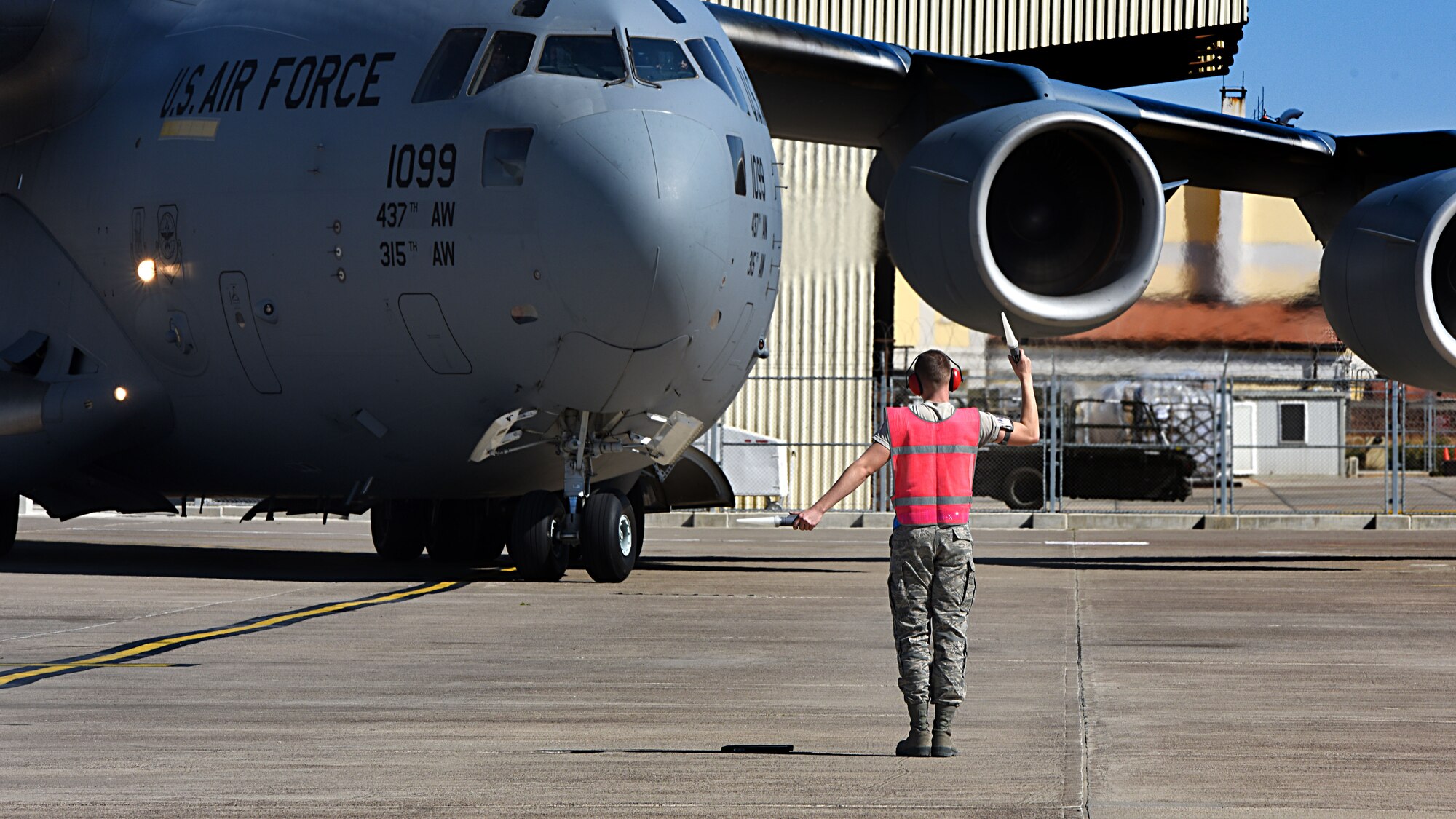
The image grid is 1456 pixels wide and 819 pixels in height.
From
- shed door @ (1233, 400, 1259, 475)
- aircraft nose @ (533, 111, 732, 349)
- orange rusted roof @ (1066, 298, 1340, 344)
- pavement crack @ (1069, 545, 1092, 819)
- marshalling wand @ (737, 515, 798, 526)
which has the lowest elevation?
pavement crack @ (1069, 545, 1092, 819)

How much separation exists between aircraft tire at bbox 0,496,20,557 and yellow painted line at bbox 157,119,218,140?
399 cm

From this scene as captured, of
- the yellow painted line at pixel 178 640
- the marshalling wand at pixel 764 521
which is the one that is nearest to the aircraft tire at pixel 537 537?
the yellow painted line at pixel 178 640

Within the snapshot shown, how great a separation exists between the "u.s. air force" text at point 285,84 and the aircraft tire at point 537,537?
305cm

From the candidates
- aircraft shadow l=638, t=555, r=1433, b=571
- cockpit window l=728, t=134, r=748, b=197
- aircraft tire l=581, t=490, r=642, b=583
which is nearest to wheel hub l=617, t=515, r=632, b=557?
aircraft tire l=581, t=490, r=642, b=583

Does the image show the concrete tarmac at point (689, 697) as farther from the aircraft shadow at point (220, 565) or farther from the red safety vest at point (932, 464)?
the red safety vest at point (932, 464)

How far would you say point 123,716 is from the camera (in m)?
7.32

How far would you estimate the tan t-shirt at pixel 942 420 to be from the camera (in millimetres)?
7035

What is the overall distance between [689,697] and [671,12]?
665 cm

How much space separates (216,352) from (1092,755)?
29.4 feet

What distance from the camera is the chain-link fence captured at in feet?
94.8

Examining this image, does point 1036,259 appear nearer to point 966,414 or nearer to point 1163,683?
point 1163,683

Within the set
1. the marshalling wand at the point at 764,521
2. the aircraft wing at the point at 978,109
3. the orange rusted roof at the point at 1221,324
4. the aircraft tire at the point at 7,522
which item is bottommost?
the marshalling wand at the point at 764,521

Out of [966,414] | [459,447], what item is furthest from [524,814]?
[459,447]

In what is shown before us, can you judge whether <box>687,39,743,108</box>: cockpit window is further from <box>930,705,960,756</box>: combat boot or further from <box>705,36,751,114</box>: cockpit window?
<box>930,705,960,756</box>: combat boot
